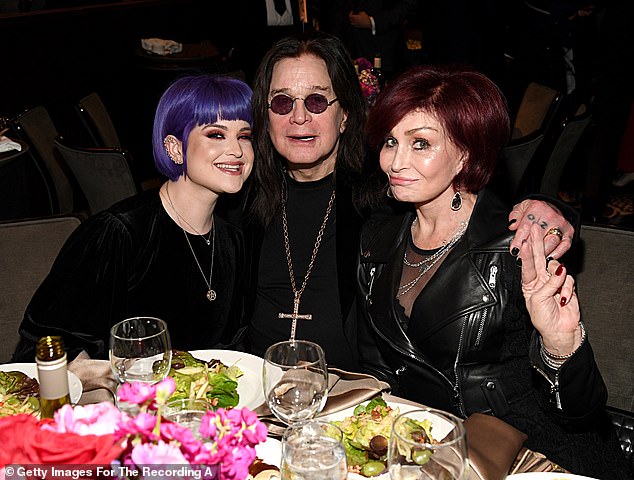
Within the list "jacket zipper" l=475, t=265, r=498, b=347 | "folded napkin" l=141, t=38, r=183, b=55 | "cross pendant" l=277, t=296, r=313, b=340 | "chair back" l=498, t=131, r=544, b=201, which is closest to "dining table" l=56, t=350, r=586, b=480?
"jacket zipper" l=475, t=265, r=498, b=347

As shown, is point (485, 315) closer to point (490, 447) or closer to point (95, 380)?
point (490, 447)

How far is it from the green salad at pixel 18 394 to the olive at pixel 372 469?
74cm

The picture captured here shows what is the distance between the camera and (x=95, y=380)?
1.85 metres

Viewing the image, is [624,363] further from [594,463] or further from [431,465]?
[431,465]

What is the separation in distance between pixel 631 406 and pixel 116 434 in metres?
1.93

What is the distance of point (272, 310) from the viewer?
8.58 feet

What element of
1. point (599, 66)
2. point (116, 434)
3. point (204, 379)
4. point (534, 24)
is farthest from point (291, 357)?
point (534, 24)

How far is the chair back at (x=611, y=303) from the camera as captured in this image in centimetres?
240

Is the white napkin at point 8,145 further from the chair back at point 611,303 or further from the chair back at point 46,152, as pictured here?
the chair back at point 611,303

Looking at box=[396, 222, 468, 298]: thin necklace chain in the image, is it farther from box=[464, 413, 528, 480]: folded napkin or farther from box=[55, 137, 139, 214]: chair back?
box=[55, 137, 139, 214]: chair back

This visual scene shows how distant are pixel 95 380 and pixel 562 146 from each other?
3.01 m

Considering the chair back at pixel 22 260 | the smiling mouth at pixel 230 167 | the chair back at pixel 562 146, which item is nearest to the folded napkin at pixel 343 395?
the smiling mouth at pixel 230 167

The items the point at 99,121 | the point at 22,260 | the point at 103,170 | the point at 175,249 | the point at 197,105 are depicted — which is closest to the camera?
the point at 197,105

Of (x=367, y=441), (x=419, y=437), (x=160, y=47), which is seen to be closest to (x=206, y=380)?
(x=367, y=441)
